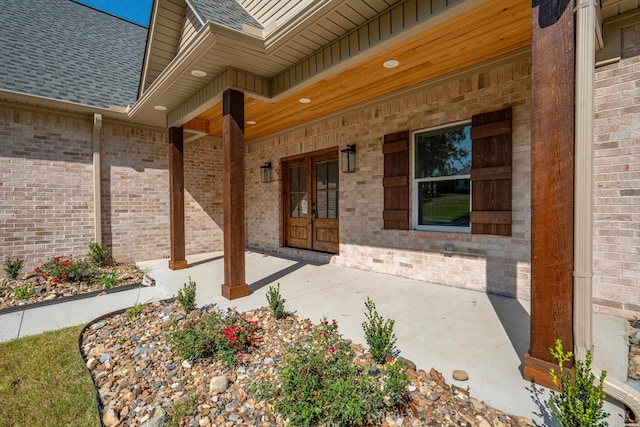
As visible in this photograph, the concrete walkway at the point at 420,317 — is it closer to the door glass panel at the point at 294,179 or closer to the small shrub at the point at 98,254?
the small shrub at the point at 98,254

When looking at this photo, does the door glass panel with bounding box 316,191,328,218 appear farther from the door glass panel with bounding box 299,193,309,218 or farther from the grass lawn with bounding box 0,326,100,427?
the grass lawn with bounding box 0,326,100,427

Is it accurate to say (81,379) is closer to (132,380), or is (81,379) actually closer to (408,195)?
(132,380)

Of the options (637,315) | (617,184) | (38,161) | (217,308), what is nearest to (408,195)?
(617,184)

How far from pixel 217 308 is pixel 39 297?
9.26 feet

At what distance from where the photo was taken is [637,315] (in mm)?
2967

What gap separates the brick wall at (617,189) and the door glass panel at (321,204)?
13.7 feet

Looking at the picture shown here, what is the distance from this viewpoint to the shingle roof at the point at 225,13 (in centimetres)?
312

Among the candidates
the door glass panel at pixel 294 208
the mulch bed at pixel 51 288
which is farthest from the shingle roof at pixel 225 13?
the mulch bed at pixel 51 288

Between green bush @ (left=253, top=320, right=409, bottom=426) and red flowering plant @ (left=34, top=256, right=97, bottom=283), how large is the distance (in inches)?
174

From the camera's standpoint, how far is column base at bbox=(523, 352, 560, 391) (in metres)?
1.92

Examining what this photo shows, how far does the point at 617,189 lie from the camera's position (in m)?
3.04


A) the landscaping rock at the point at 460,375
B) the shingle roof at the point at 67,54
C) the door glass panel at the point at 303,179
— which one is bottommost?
the landscaping rock at the point at 460,375

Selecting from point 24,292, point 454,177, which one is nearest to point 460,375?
point 454,177

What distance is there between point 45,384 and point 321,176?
5059 mm
